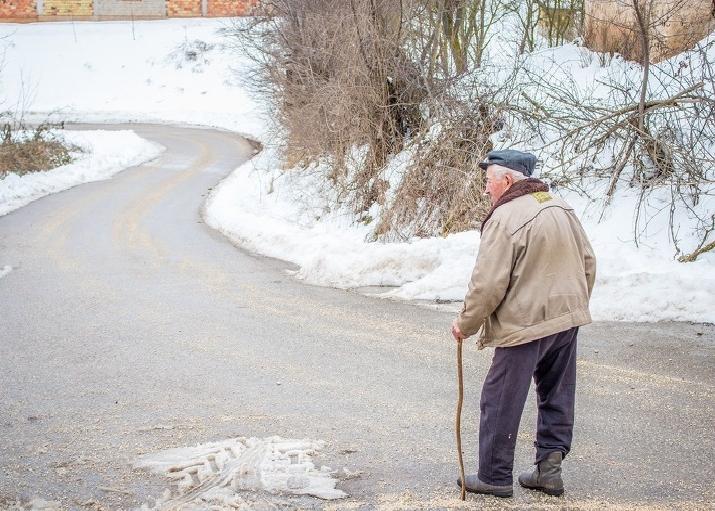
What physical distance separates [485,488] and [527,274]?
1.26 m

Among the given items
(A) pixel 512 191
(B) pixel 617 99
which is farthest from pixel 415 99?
(A) pixel 512 191

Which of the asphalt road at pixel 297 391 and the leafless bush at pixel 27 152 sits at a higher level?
the leafless bush at pixel 27 152

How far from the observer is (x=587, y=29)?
18.3m

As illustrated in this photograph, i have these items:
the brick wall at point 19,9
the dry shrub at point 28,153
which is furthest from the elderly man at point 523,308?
the brick wall at point 19,9

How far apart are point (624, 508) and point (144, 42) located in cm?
5924

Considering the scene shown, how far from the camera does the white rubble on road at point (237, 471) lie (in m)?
4.81

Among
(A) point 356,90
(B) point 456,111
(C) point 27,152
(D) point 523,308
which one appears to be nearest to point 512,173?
(D) point 523,308

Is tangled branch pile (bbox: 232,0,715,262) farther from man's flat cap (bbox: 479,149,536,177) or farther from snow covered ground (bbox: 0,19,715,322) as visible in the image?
man's flat cap (bbox: 479,149,536,177)

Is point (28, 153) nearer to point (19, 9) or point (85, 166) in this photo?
point (85, 166)

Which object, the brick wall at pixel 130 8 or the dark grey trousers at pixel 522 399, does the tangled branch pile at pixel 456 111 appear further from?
the brick wall at pixel 130 8

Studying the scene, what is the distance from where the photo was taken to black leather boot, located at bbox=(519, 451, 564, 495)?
4.75 metres

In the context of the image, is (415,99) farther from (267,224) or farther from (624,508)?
(624,508)

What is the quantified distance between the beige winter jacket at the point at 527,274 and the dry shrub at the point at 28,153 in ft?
71.6

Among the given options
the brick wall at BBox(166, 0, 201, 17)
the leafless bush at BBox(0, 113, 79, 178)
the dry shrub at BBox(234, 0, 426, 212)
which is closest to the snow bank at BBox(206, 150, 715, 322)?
the dry shrub at BBox(234, 0, 426, 212)
